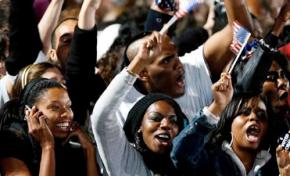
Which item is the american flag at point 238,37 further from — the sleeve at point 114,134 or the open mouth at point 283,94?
the sleeve at point 114,134

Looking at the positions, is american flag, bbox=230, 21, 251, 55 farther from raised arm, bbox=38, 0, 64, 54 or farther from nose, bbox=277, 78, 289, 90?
raised arm, bbox=38, 0, 64, 54

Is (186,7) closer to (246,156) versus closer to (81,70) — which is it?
(81,70)

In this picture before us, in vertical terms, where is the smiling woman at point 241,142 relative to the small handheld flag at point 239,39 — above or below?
below

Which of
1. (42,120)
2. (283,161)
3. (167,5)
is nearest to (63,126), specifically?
(42,120)

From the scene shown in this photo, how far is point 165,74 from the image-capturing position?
6.65m

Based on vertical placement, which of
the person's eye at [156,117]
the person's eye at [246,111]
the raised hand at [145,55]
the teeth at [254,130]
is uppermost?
the raised hand at [145,55]

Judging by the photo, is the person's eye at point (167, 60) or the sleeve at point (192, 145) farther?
the person's eye at point (167, 60)

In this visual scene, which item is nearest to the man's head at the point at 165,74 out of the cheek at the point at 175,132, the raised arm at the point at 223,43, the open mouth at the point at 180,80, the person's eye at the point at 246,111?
the open mouth at the point at 180,80

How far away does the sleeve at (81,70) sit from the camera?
21.3 feet

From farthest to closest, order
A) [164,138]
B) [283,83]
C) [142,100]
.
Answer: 1. [283,83]
2. [142,100]
3. [164,138]

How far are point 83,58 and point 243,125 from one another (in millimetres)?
925

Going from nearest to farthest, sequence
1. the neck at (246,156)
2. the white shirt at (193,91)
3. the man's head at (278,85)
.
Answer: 1. the neck at (246,156)
2. the white shirt at (193,91)
3. the man's head at (278,85)

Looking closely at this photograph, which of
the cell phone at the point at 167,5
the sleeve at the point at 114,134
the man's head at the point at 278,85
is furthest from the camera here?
the cell phone at the point at 167,5

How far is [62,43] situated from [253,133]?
127 cm
